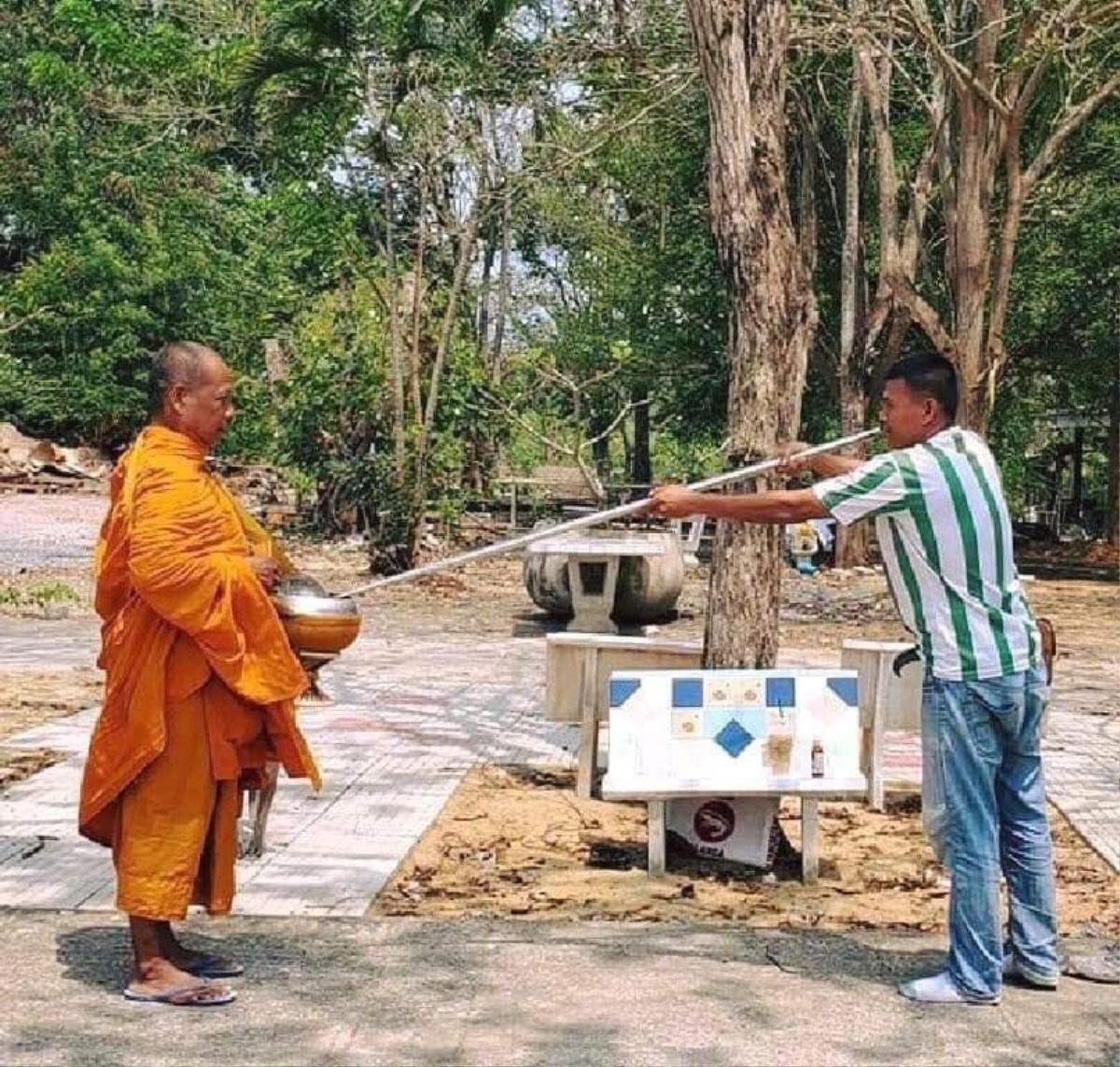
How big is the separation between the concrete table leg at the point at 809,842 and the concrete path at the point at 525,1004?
2.42 ft

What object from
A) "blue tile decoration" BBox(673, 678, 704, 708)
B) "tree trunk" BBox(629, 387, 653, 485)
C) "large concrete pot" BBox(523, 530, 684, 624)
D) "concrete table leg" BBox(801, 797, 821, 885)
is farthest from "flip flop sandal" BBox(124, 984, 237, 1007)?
"tree trunk" BBox(629, 387, 653, 485)

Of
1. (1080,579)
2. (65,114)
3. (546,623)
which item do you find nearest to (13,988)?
(546,623)

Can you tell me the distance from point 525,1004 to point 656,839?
5.17 feet

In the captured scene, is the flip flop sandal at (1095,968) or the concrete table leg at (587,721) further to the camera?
the concrete table leg at (587,721)

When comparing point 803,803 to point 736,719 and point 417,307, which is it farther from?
point 417,307

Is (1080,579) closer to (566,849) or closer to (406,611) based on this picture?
(406,611)

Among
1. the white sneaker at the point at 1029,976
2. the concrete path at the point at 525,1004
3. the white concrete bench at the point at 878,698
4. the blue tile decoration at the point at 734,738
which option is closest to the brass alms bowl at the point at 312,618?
the concrete path at the point at 525,1004

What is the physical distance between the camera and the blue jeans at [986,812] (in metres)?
Result: 4.22

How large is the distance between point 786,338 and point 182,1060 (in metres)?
3.74

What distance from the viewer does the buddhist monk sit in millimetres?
4090

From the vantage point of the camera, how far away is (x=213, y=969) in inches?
172

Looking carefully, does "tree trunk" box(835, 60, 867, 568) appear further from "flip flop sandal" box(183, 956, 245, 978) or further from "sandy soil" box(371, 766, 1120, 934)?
Answer: "flip flop sandal" box(183, 956, 245, 978)

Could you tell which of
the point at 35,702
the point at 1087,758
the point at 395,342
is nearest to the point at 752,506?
the point at 1087,758

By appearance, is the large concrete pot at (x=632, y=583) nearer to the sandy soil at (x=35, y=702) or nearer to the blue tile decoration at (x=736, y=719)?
the sandy soil at (x=35, y=702)
